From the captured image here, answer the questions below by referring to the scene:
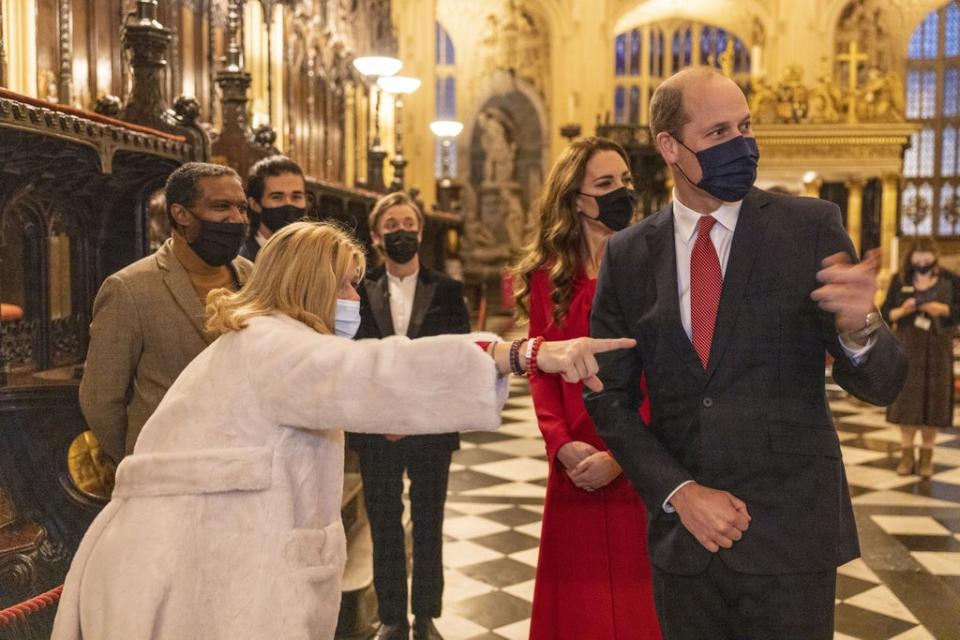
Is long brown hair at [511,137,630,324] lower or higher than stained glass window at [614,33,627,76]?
lower

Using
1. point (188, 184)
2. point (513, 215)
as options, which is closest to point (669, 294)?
point (188, 184)

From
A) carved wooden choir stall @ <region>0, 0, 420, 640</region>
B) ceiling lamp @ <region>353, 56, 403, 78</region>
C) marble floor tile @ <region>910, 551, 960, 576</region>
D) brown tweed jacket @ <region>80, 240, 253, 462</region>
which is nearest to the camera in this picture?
brown tweed jacket @ <region>80, 240, 253, 462</region>

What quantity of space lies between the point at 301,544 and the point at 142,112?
10.6 feet

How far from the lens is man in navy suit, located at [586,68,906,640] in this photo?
6.48 ft

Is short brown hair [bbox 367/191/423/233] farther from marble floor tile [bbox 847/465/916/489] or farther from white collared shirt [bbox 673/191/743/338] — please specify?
marble floor tile [bbox 847/465/916/489]

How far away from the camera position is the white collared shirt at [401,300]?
409 cm

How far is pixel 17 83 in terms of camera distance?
545 centimetres

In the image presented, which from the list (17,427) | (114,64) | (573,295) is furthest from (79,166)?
(114,64)

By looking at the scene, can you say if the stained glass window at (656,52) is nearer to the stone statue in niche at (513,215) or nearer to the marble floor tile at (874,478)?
the stone statue in niche at (513,215)

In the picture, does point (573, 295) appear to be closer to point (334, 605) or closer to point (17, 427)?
point (334, 605)

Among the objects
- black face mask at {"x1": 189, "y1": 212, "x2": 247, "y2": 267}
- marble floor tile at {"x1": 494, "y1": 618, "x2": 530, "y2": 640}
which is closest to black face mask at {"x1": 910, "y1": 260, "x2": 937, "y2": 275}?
marble floor tile at {"x1": 494, "y1": 618, "x2": 530, "y2": 640}

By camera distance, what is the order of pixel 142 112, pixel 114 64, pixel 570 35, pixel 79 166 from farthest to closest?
pixel 570 35
pixel 114 64
pixel 142 112
pixel 79 166

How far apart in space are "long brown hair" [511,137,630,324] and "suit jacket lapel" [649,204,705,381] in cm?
72

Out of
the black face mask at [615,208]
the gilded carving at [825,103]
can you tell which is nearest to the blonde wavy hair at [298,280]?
the black face mask at [615,208]
